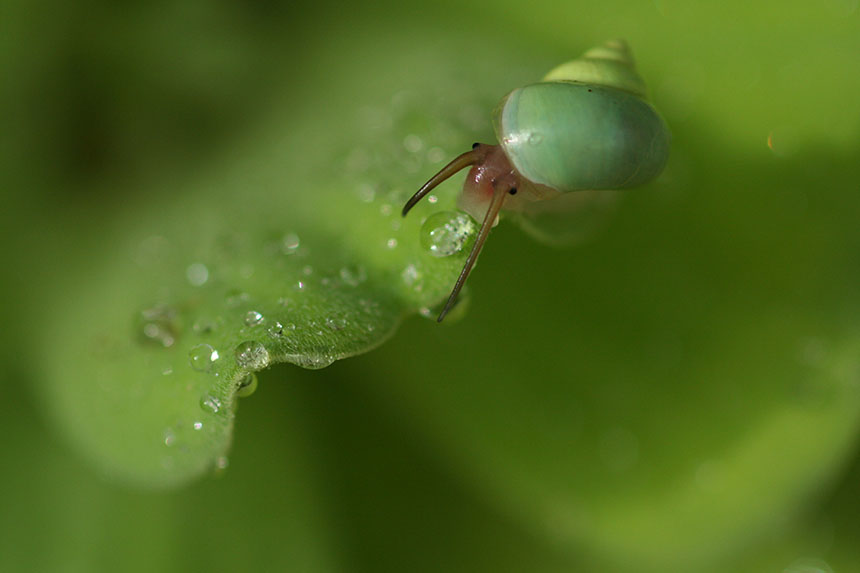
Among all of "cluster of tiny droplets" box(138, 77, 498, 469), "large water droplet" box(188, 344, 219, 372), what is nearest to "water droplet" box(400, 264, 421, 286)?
"cluster of tiny droplets" box(138, 77, 498, 469)

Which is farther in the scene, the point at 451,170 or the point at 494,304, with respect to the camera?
the point at 494,304

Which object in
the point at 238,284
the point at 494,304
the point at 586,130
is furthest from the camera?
the point at 494,304

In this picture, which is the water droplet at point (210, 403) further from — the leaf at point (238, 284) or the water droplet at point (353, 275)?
the water droplet at point (353, 275)

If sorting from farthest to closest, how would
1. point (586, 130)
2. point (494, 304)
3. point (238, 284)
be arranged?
point (494, 304), point (238, 284), point (586, 130)

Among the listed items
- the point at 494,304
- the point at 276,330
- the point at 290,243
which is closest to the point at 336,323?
the point at 276,330

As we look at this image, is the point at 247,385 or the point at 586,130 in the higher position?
the point at 586,130

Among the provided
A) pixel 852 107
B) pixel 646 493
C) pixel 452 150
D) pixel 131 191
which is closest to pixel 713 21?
pixel 852 107

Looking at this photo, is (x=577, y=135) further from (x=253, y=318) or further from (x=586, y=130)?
(x=253, y=318)

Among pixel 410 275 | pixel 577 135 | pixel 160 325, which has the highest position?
pixel 577 135
